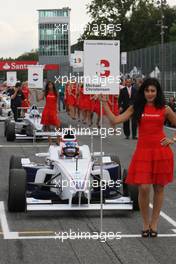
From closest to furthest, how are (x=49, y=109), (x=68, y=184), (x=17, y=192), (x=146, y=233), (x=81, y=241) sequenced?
→ (x=81, y=241) → (x=146, y=233) → (x=17, y=192) → (x=68, y=184) → (x=49, y=109)

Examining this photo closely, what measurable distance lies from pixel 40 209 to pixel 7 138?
1238cm

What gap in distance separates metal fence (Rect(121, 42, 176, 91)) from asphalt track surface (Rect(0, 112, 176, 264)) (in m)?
29.7

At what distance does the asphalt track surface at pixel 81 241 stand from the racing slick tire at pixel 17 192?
112 millimetres

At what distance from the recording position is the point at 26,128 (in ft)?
75.6

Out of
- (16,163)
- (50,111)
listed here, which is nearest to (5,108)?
(50,111)

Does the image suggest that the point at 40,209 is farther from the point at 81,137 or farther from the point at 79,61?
the point at 79,61

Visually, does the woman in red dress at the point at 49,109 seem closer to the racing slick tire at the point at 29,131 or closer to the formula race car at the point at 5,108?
the racing slick tire at the point at 29,131

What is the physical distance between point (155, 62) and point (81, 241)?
123 feet

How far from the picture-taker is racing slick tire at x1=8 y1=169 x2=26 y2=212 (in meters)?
9.74

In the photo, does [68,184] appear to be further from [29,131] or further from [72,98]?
[72,98]

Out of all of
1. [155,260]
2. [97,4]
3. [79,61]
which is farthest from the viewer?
[97,4]

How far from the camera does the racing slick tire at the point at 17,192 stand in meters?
9.74

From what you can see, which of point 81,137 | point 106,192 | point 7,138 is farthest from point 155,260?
point 81,137

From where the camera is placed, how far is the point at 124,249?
794 cm
